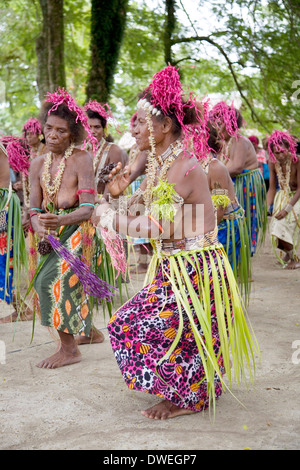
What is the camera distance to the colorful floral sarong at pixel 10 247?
4.27m

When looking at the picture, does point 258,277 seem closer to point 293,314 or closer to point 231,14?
point 293,314

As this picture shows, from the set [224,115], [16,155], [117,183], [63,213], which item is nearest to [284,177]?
[224,115]

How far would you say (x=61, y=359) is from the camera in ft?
11.6

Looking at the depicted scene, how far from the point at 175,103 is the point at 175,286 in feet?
2.78

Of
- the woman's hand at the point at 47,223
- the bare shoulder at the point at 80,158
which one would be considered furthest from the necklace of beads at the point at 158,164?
the bare shoulder at the point at 80,158

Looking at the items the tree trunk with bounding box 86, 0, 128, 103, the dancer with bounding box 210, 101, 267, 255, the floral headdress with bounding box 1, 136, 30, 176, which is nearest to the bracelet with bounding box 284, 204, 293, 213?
the dancer with bounding box 210, 101, 267, 255

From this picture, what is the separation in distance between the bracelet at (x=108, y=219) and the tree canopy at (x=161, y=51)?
19.9ft

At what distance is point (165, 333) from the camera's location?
105 inches

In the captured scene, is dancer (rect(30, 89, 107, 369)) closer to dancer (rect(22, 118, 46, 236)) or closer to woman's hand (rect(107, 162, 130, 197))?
woman's hand (rect(107, 162, 130, 197))

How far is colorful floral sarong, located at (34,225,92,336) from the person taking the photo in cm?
347

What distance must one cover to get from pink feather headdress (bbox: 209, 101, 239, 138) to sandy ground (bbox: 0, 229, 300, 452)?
5.95 feet

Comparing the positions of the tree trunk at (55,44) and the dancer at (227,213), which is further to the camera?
the tree trunk at (55,44)

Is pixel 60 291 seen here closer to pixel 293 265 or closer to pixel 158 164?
pixel 158 164

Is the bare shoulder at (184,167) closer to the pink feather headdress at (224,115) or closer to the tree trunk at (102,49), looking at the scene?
the pink feather headdress at (224,115)
